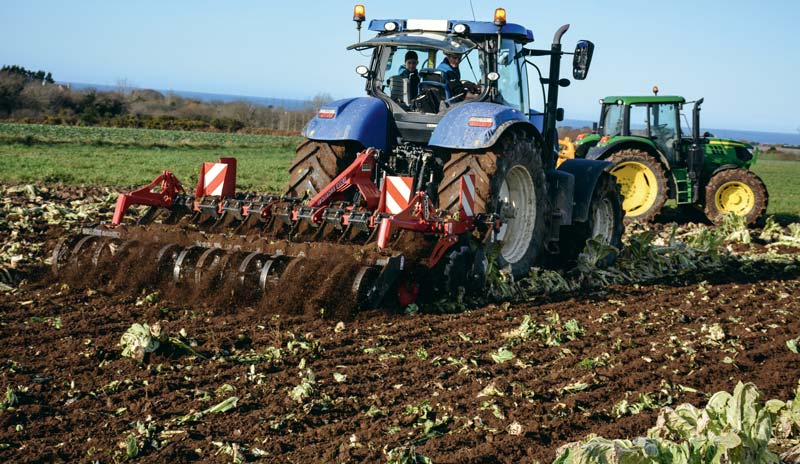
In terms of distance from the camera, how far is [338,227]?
6621 millimetres

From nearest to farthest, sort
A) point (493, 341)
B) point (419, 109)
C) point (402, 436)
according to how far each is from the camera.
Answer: point (402, 436) → point (493, 341) → point (419, 109)

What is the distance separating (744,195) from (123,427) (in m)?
12.6

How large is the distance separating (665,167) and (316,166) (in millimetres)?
8723

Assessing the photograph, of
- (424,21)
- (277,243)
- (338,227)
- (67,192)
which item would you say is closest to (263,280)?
Result: (277,243)

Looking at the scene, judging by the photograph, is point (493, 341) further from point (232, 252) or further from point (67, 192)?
point (67, 192)

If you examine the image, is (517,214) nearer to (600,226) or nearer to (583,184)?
(583,184)

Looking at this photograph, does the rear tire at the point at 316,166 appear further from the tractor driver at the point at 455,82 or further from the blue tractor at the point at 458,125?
the tractor driver at the point at 455,82

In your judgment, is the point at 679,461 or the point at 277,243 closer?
the point at 679,461

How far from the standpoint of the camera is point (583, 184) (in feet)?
27.5

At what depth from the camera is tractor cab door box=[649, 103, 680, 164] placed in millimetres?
14508

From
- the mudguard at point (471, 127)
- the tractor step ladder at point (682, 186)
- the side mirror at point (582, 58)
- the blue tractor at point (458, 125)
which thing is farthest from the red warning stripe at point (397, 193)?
the tractor step ladder at point (682, 186)

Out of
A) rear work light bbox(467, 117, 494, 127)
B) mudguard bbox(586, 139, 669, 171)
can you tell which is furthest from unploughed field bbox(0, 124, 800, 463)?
mudguard bbox(586, 139, 669, 171)

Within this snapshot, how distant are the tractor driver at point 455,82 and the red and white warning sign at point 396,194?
1.19 m

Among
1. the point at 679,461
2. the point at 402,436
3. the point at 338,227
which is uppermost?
the point at 338,227
